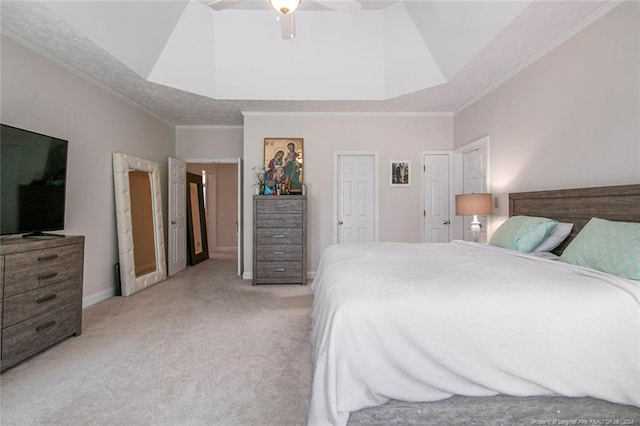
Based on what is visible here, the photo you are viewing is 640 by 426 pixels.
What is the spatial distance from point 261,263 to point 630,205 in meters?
3.95

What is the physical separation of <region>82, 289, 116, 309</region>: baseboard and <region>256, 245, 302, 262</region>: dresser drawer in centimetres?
196

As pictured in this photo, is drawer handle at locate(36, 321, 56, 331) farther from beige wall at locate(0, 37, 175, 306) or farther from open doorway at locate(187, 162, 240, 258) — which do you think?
open doorway at locate(187, 162, 240, 258)

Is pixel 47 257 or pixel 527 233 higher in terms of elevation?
pixel 527 233

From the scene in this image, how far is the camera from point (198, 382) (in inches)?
79.6

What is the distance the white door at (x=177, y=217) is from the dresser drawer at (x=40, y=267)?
2.55 m

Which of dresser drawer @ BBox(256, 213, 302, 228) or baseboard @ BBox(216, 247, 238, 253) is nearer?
dresser drawer @ BBox(256, 213, 302, 228)

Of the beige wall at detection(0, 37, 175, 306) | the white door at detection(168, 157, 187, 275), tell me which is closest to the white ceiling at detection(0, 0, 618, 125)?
the beige wall at detection(0, 37, 175, 306)

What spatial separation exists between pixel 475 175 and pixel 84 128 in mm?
5154

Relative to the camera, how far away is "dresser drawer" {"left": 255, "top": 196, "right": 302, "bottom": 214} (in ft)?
14.7

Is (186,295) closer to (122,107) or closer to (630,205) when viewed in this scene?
(122,107)

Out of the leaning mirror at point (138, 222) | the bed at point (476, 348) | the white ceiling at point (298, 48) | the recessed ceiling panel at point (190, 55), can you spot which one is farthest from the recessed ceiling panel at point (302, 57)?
the bed at point (476, 348)

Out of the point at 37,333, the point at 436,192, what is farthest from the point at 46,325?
Answer: the point at 436,192

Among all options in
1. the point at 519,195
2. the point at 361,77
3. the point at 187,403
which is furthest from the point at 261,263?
the point at 519,195

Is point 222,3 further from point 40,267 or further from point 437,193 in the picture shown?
point 437,193
